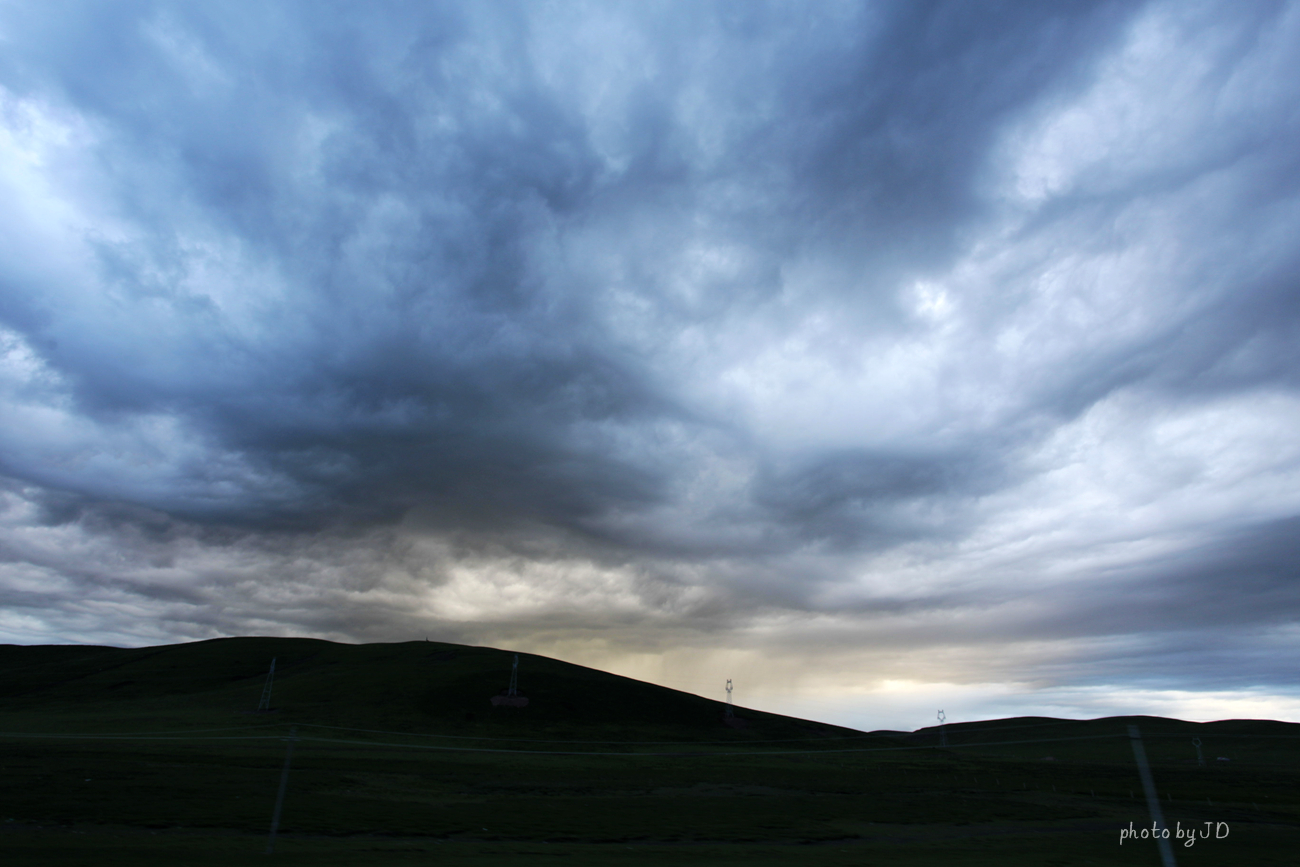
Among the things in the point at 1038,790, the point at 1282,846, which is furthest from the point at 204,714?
the point at 1282,846

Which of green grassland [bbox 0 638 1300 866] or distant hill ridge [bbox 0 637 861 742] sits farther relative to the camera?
distant hill ridge [bbox 0 637 861 742]

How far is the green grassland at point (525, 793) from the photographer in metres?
27.6

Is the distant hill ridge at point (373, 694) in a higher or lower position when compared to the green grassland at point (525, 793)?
higher

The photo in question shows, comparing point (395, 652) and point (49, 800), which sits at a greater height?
point (395, 652)

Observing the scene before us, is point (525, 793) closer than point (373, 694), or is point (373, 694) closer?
point (525, 793)

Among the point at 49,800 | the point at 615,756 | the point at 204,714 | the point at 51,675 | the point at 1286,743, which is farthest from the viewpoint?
the point at 51,675

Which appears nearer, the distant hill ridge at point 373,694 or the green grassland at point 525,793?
the green grassland at point 525,793

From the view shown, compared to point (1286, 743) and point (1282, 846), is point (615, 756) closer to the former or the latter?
point (1282, 846)

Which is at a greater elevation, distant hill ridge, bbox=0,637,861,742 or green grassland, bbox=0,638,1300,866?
distant hill ridge, bbox=0,637,861,742

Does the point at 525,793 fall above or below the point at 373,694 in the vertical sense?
below

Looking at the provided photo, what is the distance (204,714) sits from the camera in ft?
388

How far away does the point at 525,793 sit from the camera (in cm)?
5019

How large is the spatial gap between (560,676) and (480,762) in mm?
93014

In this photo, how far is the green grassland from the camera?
2756 cm
